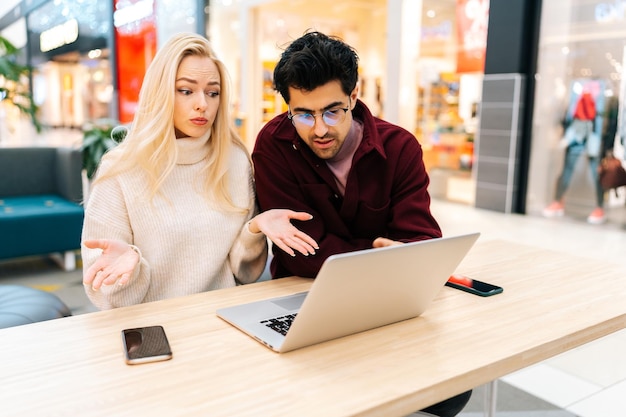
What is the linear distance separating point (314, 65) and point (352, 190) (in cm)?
38

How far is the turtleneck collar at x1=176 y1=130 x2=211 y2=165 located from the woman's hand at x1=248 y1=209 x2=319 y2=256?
0.29m

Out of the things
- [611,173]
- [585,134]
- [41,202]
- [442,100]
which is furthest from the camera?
[442,100]

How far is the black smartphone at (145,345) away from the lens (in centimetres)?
100

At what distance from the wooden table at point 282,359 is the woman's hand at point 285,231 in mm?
145

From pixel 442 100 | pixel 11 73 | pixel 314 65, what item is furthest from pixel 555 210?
pixel 11 73

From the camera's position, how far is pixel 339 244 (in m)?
1.66

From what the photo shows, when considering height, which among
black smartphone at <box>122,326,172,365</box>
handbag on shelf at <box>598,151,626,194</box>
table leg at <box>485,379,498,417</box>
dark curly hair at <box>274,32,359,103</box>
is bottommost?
table leg at <box>485,379,498,417</box>

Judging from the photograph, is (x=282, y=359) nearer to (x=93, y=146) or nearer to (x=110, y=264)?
(x=110, y=264)

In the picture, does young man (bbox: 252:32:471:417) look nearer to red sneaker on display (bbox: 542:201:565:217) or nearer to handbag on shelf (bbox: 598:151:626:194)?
handbag on shelf (bbox: 598:151:626:194)

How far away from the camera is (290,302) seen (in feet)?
4.42

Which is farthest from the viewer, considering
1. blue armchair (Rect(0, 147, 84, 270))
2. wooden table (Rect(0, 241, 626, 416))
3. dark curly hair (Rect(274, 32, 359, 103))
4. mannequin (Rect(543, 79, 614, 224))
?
mannequin (Rect(543, 79, 614, 224))

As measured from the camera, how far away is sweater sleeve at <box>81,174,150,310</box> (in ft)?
4.93

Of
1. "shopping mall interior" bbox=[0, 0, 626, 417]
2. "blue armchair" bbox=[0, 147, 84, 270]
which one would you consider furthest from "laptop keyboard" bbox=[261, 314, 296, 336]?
"blue armchair" bbox=[0, 147, 84, 270]

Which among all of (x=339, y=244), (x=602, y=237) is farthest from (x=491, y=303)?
(x=602, y=237)
